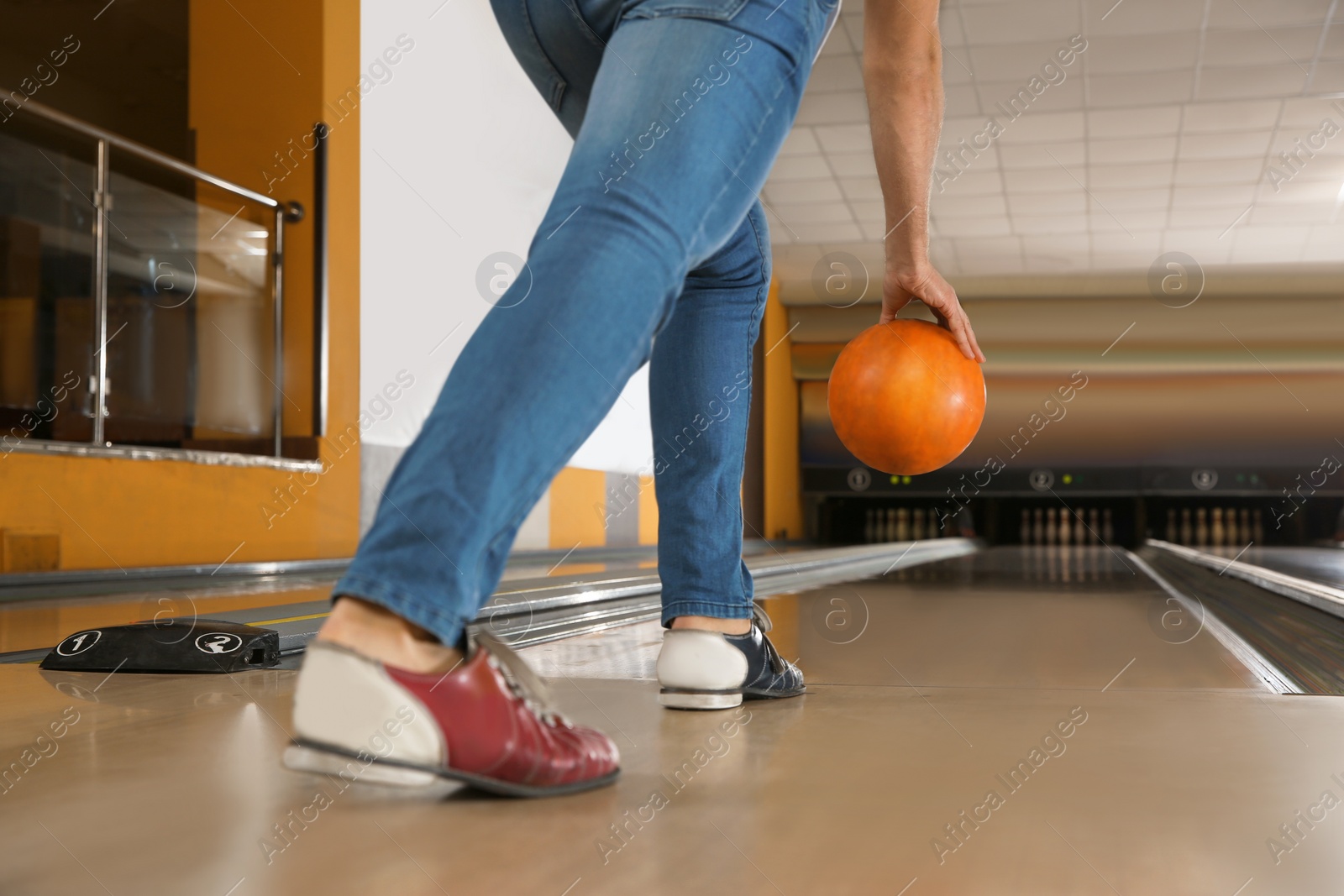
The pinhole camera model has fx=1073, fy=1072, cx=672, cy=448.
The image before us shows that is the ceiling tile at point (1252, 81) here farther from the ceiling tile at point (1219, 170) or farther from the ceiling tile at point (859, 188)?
the ceiling tile at point (859, 188)

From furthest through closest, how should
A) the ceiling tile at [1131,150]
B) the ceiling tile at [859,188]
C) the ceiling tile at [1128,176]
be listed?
the ceiling tile at [859,188] → the ceiling tile at [1128,176] → the ceiling tile at [1131,150]

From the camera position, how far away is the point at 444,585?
550 mm

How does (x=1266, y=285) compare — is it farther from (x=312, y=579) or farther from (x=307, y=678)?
(x=307, y=678)

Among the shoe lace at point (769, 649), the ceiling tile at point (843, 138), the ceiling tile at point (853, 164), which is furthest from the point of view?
the ceiling tile at point (853, 164)

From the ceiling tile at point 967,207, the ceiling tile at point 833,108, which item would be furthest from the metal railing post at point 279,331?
the ceiling tile at point 967,207

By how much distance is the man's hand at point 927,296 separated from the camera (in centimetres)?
91

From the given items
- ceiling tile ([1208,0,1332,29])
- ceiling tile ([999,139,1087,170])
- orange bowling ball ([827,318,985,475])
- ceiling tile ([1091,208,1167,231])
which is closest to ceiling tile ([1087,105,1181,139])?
ceiling tile ([999,139,1087,170])

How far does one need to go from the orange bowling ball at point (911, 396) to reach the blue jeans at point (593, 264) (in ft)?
1.28

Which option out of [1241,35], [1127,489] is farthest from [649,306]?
[1127,489]

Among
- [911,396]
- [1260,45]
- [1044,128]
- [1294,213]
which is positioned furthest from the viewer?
[1294,213]

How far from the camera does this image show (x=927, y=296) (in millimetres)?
934

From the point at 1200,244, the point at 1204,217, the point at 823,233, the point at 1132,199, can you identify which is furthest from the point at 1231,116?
the point at 823,233

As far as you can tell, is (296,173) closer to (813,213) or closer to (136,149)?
(136,149)

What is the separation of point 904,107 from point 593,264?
0.39 m
